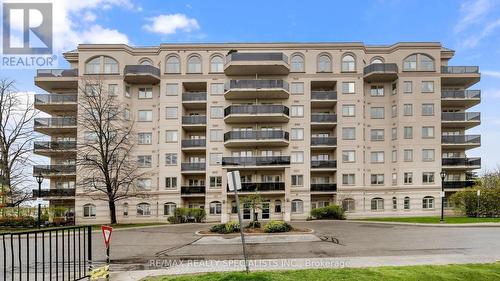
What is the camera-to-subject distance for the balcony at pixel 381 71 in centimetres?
4059

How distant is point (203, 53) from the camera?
41.7 metres

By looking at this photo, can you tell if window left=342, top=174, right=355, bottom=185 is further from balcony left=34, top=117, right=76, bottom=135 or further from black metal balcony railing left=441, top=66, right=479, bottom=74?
balcony left=34, top=117, right=76, bottom=135

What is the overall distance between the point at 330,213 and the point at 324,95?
45.9ft

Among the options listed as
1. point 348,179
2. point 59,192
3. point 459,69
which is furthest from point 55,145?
point 459,69

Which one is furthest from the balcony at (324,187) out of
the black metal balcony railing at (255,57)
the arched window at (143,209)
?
the arched window at (143,209)

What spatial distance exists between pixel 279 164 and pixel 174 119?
1344cm

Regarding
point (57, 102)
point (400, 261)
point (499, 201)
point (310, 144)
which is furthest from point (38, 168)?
point (499, 201)

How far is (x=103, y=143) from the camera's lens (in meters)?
35.6

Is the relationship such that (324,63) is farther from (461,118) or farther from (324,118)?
(461,118)

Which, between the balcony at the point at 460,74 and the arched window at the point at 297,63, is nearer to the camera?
the arched window at the point at 297,63

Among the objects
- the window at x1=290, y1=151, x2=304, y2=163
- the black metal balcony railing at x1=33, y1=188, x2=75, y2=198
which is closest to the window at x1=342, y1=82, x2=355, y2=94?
the window at x1=290, y1=151, x2=304, y2=163

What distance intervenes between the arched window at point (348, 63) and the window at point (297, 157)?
37.7 ft

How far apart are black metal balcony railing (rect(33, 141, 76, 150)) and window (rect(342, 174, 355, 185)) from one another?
31.9 m

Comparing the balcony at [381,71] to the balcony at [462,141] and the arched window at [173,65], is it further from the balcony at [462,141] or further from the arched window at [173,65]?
the arched window at [173,65]
